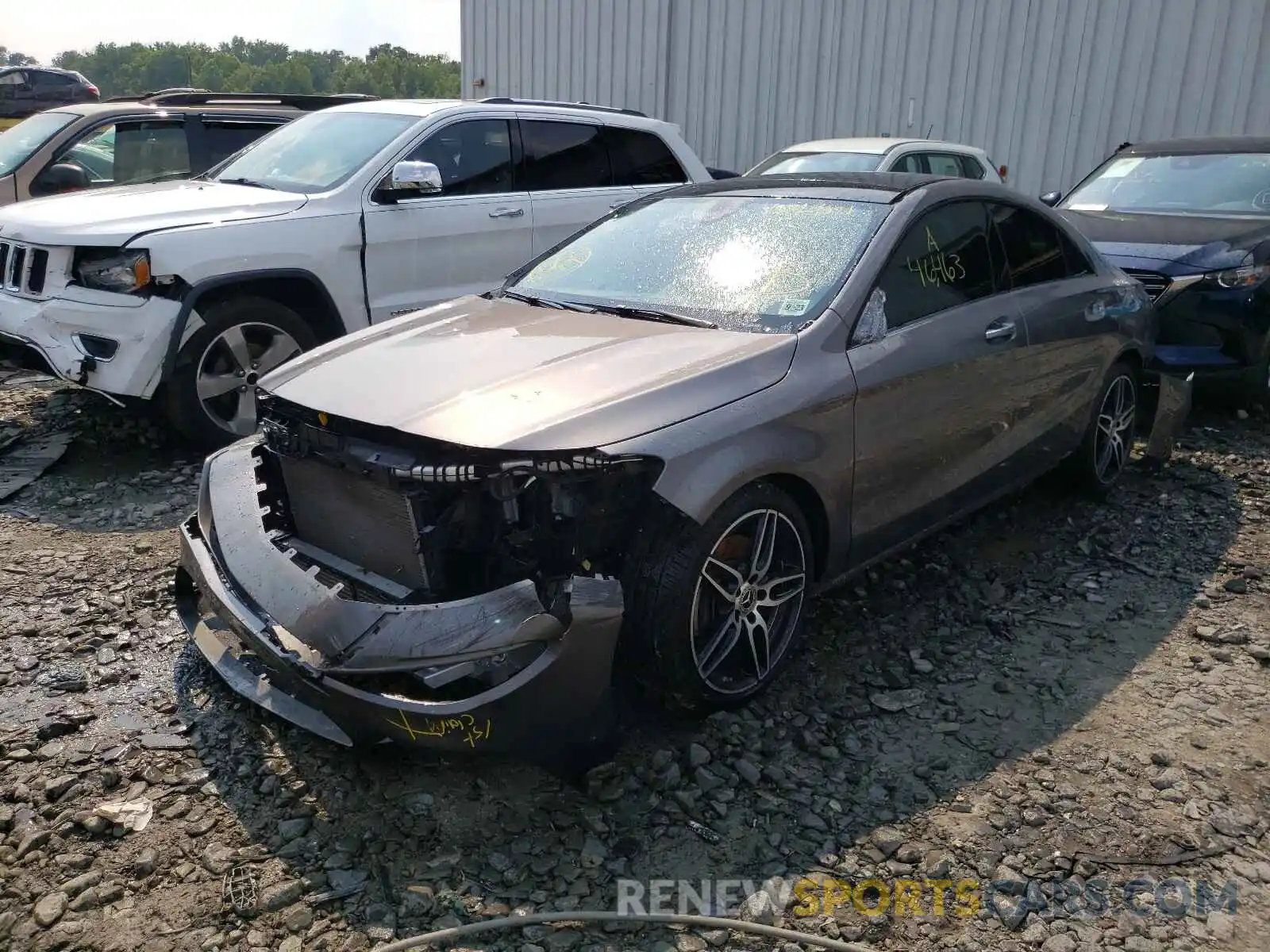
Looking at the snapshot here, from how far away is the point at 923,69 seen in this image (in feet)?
40.1

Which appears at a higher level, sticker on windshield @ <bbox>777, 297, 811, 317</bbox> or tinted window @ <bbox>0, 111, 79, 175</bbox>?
tinted window @ <bbox>0, 111, 79, 175</bbox>

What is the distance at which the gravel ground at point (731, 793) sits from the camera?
8.21 feet

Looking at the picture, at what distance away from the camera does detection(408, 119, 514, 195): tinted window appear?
6148 millimetres

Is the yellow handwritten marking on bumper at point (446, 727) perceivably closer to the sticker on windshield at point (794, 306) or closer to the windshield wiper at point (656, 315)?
the windshield wiper at point (656, 315)

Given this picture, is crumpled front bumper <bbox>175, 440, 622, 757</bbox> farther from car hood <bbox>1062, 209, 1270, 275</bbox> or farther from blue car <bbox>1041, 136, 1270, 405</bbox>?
blue car <bbox>1041, 136, 1270, 405</bbox>

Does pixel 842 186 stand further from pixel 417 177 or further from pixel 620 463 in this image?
pixel 417 177

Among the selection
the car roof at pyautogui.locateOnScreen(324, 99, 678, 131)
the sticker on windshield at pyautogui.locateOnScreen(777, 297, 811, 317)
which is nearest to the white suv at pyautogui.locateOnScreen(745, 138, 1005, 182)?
the car roof at pyautogui.locateOnScreen(324, 99, 678, 131)

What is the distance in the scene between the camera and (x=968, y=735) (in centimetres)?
327

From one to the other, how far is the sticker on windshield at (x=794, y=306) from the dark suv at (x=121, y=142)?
5872 mm

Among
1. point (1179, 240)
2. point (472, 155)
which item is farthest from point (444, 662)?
point (1179, 240)

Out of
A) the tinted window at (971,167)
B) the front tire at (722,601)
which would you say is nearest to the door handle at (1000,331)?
the front tire at (722,601)

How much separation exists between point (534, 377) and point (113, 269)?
306 cm

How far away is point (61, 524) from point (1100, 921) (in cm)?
439

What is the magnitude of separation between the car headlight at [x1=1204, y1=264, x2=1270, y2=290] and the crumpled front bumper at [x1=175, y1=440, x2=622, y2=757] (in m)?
5.28
